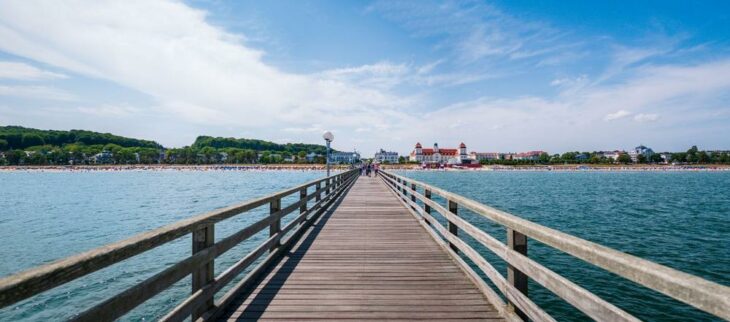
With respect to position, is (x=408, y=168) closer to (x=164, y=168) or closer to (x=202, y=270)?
(x=164, y=168)

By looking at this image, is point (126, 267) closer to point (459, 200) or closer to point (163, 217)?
point (459, 200)

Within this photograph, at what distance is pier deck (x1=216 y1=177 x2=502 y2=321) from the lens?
3646 millimetres

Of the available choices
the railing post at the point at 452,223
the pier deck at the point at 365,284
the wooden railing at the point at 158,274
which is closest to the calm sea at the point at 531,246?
the railing post at the point at 452,223

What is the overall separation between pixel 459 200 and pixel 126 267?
10.00 meters

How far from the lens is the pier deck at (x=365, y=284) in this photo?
365 centimetres

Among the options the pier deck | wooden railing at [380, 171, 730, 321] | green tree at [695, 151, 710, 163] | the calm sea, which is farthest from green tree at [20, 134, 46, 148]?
green tree at [695, 151, 710, 163]

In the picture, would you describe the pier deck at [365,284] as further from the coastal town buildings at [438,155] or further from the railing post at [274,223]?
the coastal town buildings at [438,155]

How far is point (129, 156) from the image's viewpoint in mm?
188875

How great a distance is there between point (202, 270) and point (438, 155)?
175170mm

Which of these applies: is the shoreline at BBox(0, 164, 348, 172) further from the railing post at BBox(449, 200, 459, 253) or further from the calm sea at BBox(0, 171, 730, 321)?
the railing post at BBox(449, 200, 459, 253)

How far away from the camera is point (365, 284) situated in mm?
4492

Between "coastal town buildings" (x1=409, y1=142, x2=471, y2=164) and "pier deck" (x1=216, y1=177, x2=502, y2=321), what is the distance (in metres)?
169

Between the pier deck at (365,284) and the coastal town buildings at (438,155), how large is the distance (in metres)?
169

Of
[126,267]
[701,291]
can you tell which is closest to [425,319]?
[701,291]
